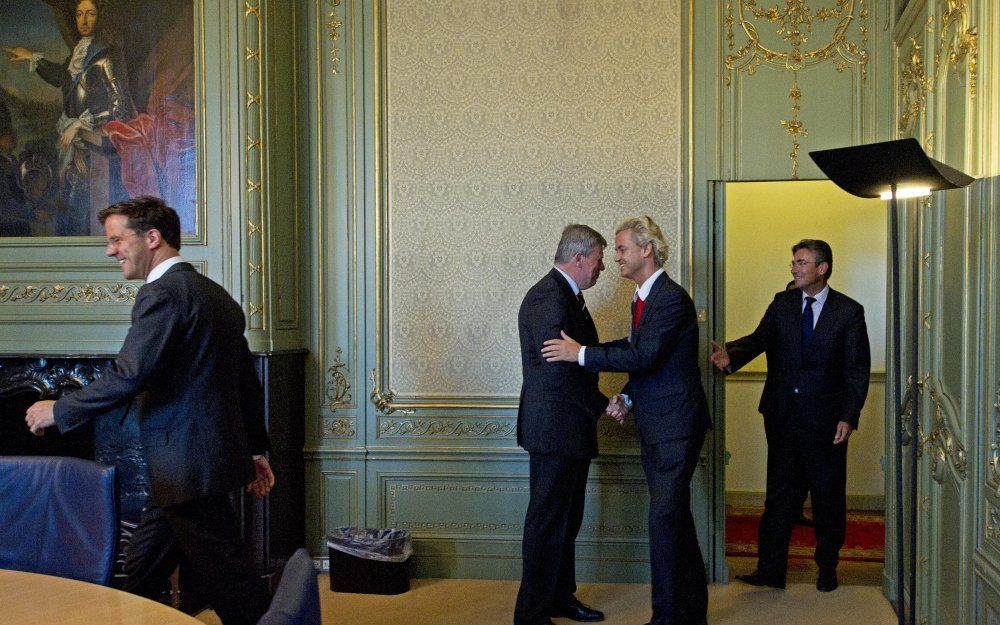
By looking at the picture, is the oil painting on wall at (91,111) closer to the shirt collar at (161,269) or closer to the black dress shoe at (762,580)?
the shirt collar at (161,269)

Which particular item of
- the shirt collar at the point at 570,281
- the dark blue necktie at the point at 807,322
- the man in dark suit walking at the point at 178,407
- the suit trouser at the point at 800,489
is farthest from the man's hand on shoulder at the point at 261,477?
the dark blue necktie at the point at 807,322

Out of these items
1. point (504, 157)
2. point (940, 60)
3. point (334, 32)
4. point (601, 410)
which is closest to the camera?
point (940, 60)

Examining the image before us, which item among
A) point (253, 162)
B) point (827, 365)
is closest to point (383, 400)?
point (253, 162)

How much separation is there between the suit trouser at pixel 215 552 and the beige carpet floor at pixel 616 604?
1051mm

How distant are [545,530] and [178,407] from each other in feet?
5.25

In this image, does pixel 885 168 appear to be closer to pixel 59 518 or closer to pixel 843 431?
A: pixel 843 431

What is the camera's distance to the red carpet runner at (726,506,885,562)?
215 inches

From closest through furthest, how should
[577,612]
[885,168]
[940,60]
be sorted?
[885,168], [940,60], [577,612]

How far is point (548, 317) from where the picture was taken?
389 cm

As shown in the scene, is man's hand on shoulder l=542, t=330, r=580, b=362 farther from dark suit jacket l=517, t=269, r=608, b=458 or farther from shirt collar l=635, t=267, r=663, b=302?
shirt collar l=635, t=267, r=663, b=302

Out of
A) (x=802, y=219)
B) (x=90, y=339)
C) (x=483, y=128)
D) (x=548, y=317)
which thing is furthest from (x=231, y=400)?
(x=802, y=219)

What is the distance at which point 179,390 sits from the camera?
10.3ft

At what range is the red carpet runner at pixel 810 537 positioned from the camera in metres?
5.46

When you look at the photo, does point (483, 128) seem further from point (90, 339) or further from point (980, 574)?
point (980, 574)
